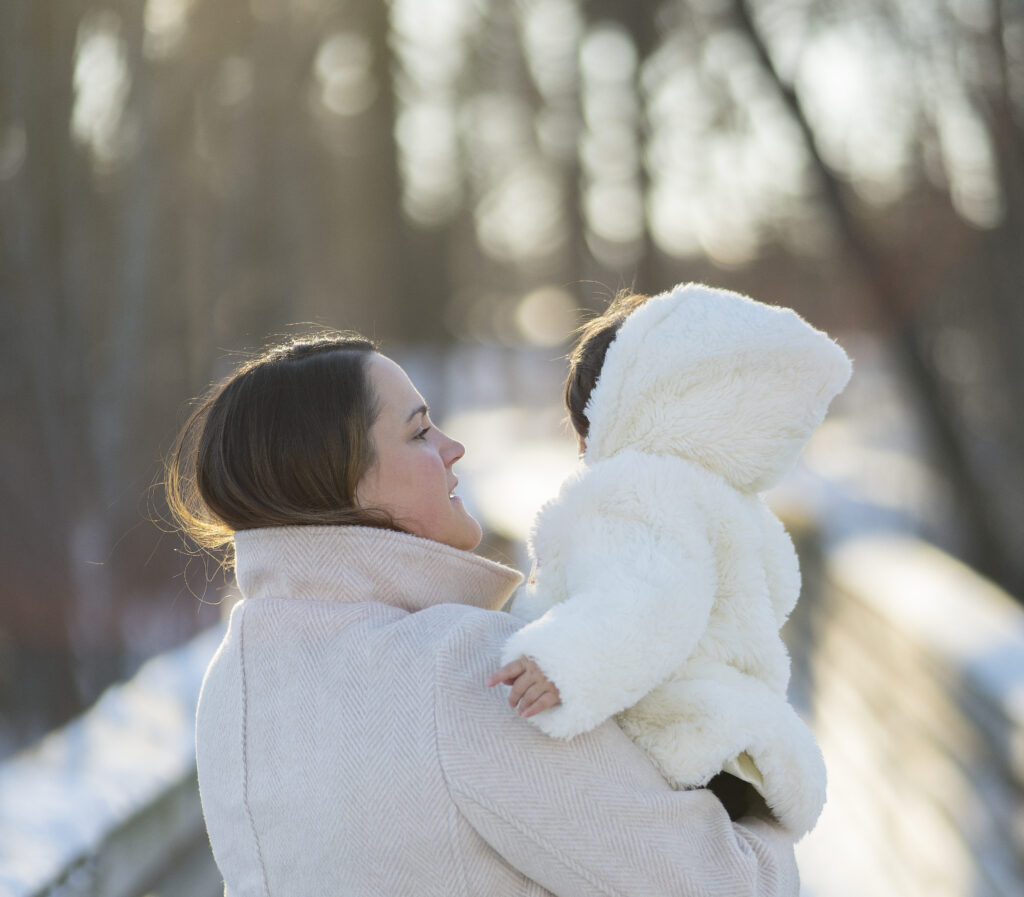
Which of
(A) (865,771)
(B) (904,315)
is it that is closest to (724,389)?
(A) (865,771)

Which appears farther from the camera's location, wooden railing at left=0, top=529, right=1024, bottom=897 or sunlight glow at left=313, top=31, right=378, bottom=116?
sunlight glow at left=313, top=31, right=378, bottom=116

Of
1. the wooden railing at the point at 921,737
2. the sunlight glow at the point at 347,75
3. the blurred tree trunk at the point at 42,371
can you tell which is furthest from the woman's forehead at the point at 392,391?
the sunlight glow at the point at 347,75

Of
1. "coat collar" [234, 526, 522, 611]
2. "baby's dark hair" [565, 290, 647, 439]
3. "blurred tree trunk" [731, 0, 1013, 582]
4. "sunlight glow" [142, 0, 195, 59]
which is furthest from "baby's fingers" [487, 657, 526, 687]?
"blurred tree trunk" [731, 0, 1013, 582]

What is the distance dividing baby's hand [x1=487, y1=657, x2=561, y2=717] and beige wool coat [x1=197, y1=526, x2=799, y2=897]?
38mm

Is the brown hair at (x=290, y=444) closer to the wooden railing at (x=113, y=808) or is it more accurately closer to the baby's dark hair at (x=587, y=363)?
the baby's dark hair at (x=587, y=363)

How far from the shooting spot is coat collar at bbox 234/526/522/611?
134 cm

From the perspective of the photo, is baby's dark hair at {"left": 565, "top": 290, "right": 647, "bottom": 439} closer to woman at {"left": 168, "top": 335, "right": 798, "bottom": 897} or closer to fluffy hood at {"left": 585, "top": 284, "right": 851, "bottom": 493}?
fluffy hood at {"left": 585, "top": 284, "right": 851, "bottom": 493}

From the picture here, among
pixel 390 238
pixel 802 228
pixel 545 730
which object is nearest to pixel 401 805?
pixel 545 730

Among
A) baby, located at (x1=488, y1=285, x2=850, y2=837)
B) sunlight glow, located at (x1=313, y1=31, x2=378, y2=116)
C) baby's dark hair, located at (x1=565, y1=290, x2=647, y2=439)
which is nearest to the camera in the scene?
baby, located at (x1=488, y1=285, x2=850, y2=837)

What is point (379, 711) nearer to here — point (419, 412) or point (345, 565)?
point (345, 565)

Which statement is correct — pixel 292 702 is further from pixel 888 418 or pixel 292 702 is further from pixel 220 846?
pixel 888 418

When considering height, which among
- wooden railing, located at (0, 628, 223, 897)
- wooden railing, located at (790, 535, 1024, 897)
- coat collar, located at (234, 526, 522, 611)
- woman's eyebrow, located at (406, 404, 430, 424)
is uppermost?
woman's eyebrow, located at (406, 404, 430, 424)

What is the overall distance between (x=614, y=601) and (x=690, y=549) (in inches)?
6.8

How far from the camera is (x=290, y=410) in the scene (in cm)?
138
